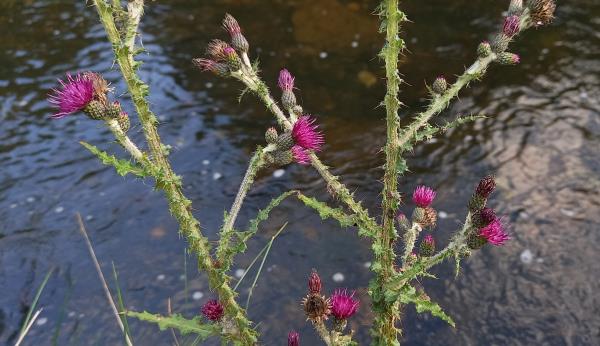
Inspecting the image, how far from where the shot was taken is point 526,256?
4.04 meters

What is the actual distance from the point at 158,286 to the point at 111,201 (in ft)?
3.46

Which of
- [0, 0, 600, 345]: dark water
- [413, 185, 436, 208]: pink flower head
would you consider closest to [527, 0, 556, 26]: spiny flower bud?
[413, 185, 436, 208]: pink flower head

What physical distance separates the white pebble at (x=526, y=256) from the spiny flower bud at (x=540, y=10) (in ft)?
7.37

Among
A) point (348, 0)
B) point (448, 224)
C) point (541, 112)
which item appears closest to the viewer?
point (448, 224)

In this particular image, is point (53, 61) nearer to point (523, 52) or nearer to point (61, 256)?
point (61, 256)

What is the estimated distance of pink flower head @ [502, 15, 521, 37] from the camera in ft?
7.01

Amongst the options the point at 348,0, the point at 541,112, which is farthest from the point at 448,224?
the point at 348,0

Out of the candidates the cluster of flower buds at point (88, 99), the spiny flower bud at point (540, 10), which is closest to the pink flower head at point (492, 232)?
the spiny flower bud at point (540, 10)

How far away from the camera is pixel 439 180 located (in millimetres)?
4770

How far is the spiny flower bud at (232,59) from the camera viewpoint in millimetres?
2135

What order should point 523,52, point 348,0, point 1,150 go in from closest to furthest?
1. point 1,150
2. point 523,52
3. point 348,0

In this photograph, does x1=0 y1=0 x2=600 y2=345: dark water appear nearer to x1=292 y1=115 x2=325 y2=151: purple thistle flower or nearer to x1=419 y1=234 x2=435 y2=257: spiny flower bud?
x1=419 y1=234 x2=435 y2=257: spiny flower bud

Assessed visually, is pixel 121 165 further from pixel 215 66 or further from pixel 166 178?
pixel 215 66

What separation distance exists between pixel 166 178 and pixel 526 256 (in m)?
2.93
